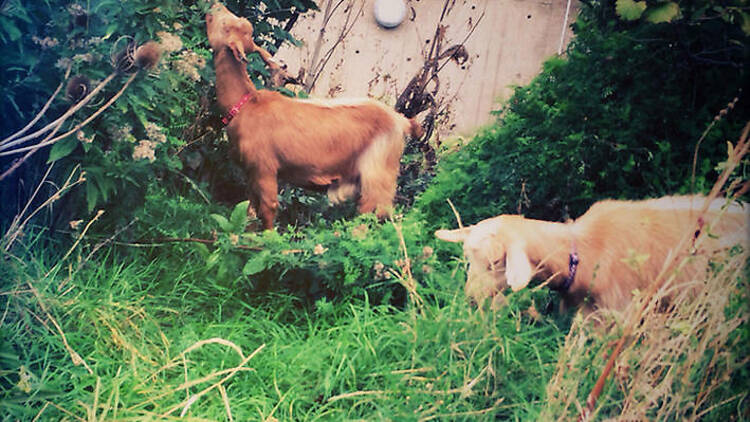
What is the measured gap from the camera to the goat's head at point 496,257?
1.75 metres

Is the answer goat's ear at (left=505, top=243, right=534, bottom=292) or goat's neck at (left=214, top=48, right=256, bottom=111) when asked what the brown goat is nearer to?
goat's neck at (left=214, top=48, right=256, bottom=111)

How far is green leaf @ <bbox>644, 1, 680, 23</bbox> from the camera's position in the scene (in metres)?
1.86

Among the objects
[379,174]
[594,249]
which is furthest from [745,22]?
[379,174]

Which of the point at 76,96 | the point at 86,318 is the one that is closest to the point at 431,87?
the point at 76,96

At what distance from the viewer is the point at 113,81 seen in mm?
2088

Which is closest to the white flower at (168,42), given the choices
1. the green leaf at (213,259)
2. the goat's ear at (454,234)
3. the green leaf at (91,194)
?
the green leaf at (91,194)

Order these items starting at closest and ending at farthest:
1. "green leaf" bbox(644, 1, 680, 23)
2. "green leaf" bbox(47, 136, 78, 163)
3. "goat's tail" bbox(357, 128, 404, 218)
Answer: "green leaf" bbox(644, 1, 680, 23) < "green leaf" bbox(47, 136, 78, 163) < "goat's tail" bbox(357, 128, 404, 218)

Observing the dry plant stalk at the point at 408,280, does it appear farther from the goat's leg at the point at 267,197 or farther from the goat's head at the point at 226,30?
the goat's head at the point at 226,30

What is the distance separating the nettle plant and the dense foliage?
2.99 ft

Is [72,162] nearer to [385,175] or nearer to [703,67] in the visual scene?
[385,175]

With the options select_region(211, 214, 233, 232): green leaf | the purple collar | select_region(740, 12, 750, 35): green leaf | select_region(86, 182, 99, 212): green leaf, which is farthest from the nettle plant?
select_region(740, 12, 750, 35): green leaf

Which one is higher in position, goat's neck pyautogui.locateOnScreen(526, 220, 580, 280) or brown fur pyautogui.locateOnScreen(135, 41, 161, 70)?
brown fur pyautogui.locateOnScreen(135, 41, 161, 70)

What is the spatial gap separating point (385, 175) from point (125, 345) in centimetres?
99

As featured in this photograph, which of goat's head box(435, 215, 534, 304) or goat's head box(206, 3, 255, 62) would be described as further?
goat's head box(206, 3, 255, 62)
